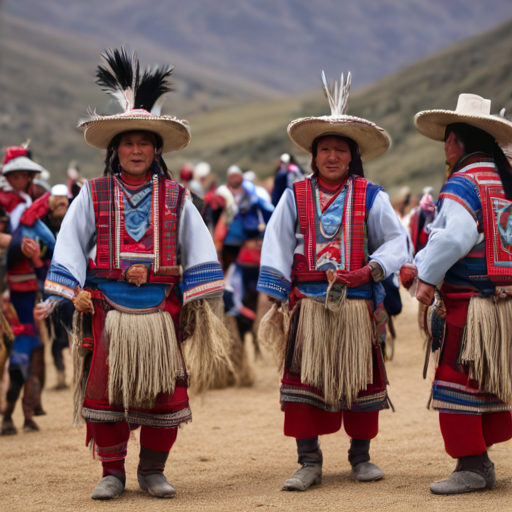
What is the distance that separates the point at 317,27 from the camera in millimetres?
173125

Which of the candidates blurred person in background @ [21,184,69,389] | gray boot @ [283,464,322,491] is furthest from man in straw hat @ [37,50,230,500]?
blurred person in background @ [21,184,69,389]

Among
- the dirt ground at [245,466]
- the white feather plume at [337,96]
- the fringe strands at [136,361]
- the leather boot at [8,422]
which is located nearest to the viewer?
the dirt ground at [245,466]

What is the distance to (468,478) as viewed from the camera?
4.81 metres

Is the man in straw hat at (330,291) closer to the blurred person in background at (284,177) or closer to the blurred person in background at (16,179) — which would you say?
the blurred person in background at (16,179)

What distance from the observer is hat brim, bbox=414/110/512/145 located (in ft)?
16.3

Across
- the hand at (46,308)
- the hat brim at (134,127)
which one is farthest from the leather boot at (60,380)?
the hat brim at (134,127)

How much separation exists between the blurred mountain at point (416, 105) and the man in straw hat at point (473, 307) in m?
27.8

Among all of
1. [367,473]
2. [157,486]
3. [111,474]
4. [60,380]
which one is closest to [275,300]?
[367,473]

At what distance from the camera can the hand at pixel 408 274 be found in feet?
16.6

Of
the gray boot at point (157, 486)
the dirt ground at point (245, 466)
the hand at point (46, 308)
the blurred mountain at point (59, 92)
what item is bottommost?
the dirt ground at point (245, 466)

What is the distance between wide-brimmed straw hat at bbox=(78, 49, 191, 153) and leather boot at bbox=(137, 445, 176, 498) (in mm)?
1758

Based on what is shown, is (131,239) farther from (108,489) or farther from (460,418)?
(460,418)

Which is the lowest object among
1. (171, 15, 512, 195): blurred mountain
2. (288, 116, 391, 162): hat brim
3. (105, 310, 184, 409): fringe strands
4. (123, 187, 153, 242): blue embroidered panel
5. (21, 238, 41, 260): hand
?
(105, 310, 184, 409): fringe strands

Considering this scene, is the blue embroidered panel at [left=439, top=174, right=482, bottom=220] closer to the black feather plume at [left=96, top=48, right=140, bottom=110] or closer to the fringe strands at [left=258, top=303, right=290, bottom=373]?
the fringe strands at [left=258, top=303, right=290, bottom=373]
